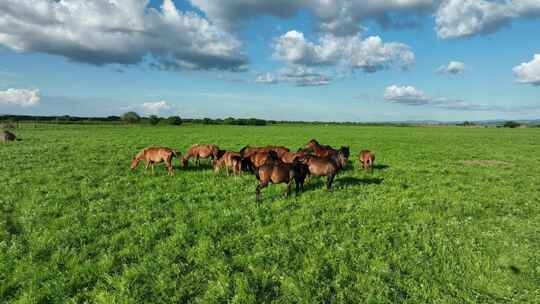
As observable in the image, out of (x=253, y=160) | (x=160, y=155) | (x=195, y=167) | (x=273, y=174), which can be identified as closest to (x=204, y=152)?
(x=195, y=167)

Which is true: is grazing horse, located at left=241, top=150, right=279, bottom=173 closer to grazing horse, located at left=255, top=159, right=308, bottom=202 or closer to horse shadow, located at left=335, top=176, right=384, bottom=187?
horse shadow, located at left=335, top=176, right=384, bottom=187

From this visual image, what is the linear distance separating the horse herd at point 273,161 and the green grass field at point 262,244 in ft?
2.52

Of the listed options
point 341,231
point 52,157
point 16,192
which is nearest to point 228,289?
point 341,231

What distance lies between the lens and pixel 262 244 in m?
6.91

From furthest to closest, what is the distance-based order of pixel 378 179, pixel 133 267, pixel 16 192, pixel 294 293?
1. pixel 378 179
2. pixel 16 192
3. pixel 133 267
4. pixel 294 293

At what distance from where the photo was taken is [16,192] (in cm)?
1084

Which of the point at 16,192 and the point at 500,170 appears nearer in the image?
the point at 16,192

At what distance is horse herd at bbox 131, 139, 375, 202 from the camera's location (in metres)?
10.2

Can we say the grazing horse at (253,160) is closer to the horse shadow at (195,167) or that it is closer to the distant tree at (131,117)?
the horse shadow at (195,167)

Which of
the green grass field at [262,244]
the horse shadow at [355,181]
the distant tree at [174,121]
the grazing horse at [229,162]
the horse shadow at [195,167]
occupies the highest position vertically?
the distant tree at [174,121]

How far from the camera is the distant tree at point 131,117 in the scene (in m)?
115

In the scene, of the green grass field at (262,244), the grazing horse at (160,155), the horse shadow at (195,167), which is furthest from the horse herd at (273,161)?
the green grass field at (262,244)

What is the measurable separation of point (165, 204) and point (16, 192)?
606 centimetres

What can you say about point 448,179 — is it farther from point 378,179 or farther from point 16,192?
point 16,192
